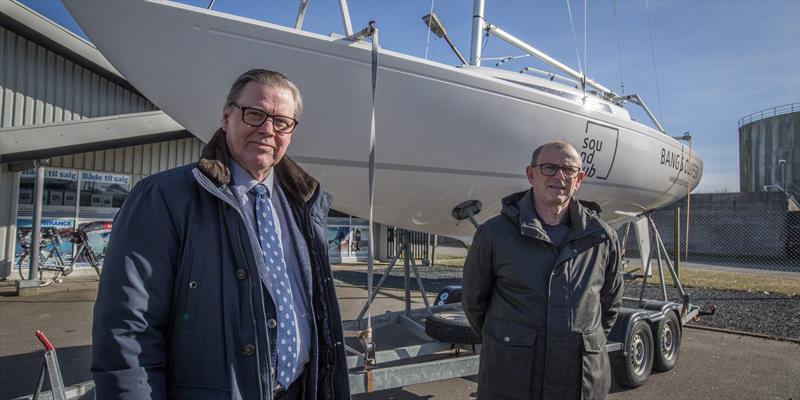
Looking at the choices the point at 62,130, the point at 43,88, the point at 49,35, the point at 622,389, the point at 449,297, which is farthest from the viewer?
the point at 43,88

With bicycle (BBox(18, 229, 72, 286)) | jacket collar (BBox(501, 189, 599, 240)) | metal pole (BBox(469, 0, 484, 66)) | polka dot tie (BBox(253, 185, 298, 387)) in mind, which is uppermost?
metal pole (BBox(469, 0, 484, 66))

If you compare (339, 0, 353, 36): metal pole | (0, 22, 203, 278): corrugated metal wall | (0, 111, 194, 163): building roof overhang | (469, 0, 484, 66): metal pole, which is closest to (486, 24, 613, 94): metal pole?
(469, 0, 484, 66): metal pole

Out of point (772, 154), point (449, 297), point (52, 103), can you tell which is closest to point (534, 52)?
point (449, 297)

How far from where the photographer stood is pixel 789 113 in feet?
91.9

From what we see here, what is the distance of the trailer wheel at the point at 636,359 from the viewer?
13.8 ft

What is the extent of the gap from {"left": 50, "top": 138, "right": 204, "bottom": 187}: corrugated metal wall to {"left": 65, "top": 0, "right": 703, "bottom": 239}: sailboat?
26.6 ft

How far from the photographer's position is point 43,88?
30.6 feet

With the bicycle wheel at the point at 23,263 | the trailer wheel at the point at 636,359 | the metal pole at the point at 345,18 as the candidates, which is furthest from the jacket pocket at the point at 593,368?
the bicycle wheel at the point at 23,263

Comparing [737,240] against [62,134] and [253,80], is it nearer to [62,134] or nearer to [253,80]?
[62,134]

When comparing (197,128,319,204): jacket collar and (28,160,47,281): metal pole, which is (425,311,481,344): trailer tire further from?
(28,160,47,281): metal pole

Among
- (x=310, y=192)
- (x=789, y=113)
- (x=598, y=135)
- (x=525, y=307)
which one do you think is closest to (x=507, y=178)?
(x=598, y=135)

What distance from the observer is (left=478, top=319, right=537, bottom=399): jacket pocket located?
205 cm

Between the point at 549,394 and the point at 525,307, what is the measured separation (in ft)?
1.21

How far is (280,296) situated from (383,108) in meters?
2.28
